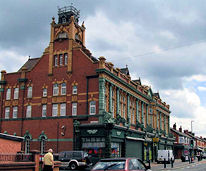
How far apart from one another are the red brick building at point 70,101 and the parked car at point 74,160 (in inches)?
230

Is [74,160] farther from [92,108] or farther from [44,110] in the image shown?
[44,110]

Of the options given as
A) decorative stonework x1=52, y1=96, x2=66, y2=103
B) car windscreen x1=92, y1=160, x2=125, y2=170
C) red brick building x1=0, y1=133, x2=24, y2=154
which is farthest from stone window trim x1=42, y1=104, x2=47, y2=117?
car windscreen x1=92, y1=160, x2=125, y2=170

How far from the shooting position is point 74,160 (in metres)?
28.6

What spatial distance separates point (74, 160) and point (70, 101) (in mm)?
10620

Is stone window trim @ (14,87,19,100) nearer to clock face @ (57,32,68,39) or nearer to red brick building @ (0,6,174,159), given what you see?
red brick building @ (0,6,174,159)

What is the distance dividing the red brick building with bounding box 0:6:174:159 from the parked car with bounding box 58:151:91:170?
19.2ft

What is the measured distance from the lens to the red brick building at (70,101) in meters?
35.9

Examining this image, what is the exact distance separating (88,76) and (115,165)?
2599 centimetres

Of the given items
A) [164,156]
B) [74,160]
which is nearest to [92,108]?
[74,160]

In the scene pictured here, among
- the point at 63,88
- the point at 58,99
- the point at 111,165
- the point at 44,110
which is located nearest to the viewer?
the point at 111,165

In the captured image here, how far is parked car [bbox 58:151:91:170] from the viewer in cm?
2855

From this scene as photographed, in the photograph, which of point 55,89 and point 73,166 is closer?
point 73,166

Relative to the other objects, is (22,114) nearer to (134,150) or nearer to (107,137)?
(107,137)

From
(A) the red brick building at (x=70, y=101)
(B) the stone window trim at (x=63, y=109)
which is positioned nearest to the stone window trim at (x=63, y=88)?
(A) the red brick building at (x=70, y=101)
